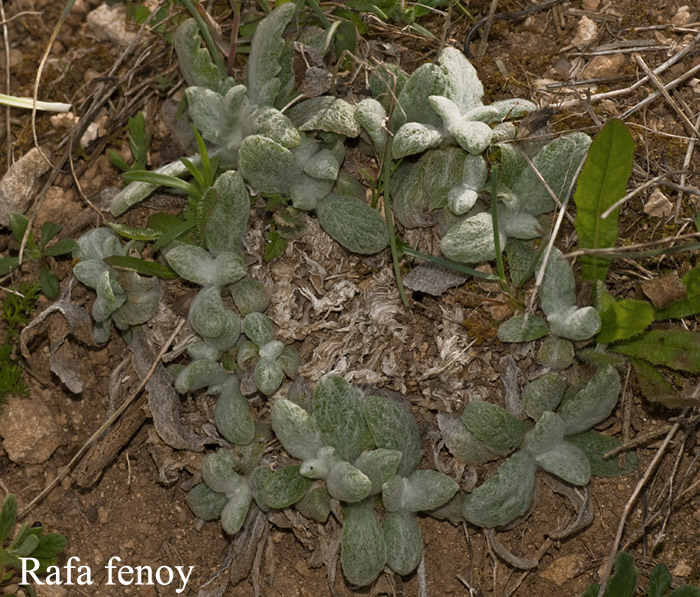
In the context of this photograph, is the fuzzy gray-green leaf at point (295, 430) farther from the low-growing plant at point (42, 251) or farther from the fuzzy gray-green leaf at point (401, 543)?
the low-growing plant at point (42, 251)

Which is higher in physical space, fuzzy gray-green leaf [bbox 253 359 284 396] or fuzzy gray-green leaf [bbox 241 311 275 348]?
fuzzy gray-green leaf [bbox 241 311 275 348]

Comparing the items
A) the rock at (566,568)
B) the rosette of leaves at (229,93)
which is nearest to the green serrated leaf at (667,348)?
the rock at (566,568)

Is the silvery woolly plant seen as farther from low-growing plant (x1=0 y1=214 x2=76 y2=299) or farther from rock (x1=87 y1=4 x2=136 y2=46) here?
rock (x1=87 y1=4 x2=136 y2=46)

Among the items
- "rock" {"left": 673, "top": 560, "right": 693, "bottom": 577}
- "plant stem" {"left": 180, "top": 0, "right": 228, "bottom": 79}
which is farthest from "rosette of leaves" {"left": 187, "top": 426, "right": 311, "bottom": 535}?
"plant stem" {"left": 180, "top": 0, "right": 228, "bottom": 79}

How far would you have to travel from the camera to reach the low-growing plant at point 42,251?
263 centimetres

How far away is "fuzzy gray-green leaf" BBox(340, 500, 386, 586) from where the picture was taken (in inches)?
86.3

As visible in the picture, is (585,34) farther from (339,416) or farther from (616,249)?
(339,416)

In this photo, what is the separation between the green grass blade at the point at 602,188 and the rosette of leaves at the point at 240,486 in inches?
40.3

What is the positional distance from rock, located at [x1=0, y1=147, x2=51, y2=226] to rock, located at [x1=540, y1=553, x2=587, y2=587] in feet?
6.65

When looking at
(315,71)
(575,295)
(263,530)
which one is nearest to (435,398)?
(575,295)

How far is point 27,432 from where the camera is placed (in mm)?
2502

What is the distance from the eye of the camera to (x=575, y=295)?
229cm

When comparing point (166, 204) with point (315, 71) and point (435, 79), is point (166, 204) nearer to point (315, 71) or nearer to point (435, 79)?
point (315, 71)

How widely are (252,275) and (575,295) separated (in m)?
0.95
